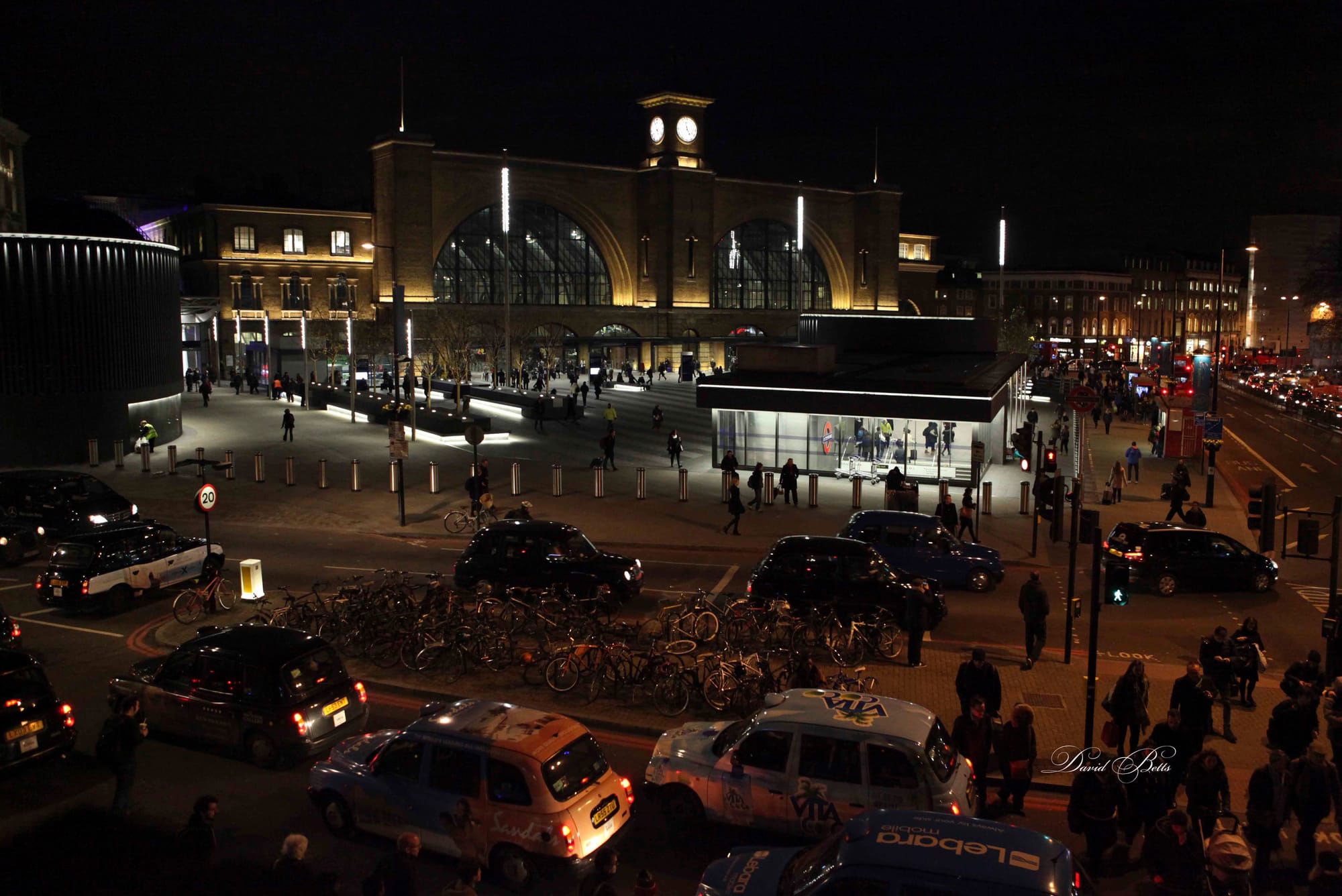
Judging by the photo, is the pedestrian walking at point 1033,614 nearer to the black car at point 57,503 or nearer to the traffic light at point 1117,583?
the traffic light at point 1117,583

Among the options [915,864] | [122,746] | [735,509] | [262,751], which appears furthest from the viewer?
[735,509]

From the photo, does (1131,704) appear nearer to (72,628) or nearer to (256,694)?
(256,694)

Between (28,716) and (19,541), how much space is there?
1342 cm

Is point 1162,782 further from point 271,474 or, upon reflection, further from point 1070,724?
point 271,474

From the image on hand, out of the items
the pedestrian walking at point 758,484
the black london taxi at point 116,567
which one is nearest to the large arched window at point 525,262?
the pedestrian walking at point 758,484

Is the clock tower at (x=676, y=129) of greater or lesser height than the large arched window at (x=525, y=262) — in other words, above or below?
above

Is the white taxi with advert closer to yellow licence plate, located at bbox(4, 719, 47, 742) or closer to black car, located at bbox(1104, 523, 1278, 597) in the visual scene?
yellow licence plate, located at bbox(4, 719, 47, 742)

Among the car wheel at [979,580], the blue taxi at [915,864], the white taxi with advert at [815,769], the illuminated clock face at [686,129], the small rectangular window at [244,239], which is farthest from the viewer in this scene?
the illuminated clock face at [686,129]

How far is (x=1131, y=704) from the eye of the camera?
11.4m

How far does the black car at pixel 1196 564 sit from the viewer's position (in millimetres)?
20266

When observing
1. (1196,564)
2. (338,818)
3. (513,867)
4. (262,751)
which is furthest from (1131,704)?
(1196,564)

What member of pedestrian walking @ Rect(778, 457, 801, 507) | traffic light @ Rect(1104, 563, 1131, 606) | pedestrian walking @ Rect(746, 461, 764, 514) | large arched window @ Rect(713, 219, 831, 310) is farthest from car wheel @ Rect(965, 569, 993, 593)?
large arched window @ Rect(713, 219, 831, 310)

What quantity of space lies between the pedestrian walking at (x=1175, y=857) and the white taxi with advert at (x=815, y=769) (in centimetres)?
158

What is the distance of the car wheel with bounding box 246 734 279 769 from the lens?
1120cm
